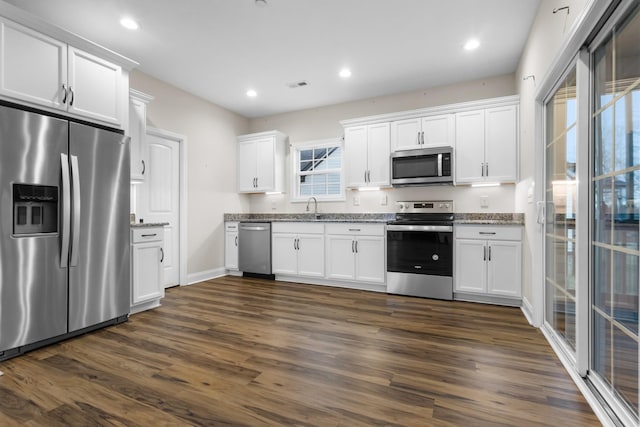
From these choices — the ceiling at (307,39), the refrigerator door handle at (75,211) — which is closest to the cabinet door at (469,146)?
the ceiling at (307,39)

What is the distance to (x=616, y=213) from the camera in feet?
4.96

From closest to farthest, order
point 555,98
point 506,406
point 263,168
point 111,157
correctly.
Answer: point 506,406 < point 555,98 < point 111,157 < point 263,168

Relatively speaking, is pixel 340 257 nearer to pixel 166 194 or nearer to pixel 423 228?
pixel 423 228

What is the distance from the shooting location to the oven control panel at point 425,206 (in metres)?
4.27

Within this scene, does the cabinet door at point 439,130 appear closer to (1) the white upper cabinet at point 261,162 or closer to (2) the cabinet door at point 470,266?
(2) the cabinet door at point 470,266

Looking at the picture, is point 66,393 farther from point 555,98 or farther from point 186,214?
point 555,98

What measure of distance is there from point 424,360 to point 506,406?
570 mm

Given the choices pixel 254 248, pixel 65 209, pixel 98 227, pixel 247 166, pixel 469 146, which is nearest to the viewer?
pixel 65 209

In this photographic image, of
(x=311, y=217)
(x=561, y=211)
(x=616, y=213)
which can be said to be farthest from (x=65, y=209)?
(x=561, y=211)

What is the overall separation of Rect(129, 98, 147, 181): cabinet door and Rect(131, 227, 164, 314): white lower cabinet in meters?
0.67

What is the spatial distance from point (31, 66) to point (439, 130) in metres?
3.97

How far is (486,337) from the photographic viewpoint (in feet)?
8.36

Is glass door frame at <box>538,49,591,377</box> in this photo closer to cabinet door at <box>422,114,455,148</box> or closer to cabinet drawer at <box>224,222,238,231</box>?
cabinet door at <box>422,114,455,148</box>

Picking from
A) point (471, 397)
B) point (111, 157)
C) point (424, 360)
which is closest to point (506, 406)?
point (471, 397)
